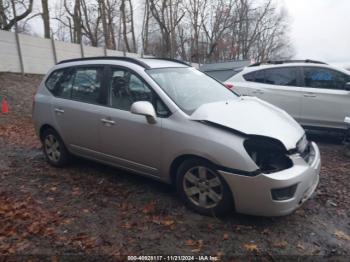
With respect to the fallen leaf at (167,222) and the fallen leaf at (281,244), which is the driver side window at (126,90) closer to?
the fallen leaf at (167,222)

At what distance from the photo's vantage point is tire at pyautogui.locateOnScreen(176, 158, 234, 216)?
3297mm

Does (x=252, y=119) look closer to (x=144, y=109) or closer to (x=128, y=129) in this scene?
(x=144, y=109)

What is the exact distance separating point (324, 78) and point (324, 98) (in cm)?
46

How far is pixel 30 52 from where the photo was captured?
15711 mm

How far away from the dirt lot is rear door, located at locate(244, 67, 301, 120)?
215cm

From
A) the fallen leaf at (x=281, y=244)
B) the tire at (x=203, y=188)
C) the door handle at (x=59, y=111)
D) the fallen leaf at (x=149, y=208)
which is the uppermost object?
the door handle at (x=59, y=111)

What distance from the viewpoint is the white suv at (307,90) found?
6.42 meters

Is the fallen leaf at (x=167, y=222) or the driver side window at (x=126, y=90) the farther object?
the driver side window at (x=126, y=90)

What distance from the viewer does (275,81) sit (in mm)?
7109

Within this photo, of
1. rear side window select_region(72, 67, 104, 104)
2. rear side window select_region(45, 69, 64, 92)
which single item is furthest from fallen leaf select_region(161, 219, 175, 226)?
rear side window select_region(45, 69, 64, 92)

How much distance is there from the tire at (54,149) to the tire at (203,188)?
7.69 feet

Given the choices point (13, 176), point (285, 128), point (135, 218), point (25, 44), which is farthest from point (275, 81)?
point (25, 44)

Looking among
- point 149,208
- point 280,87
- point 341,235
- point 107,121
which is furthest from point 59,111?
point 280,87

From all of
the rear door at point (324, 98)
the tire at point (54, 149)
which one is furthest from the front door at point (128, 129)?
the rear door at point (324, 98)
